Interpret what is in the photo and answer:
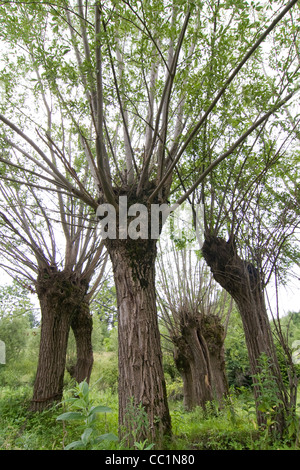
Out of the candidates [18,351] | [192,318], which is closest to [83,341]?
[192,318]

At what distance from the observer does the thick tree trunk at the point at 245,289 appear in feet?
12.6

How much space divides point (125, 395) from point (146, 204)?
2.28m

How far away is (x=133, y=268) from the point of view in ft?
11.5

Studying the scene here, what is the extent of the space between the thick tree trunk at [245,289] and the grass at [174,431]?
0.77 m

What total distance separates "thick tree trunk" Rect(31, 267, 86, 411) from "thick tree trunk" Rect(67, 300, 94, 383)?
924mm

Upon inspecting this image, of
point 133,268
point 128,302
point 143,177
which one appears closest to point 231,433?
point 128,302

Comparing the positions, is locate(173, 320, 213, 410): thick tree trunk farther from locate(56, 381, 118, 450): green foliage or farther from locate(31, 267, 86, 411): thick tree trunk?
locate(56, 381, 118, 450): green foliage

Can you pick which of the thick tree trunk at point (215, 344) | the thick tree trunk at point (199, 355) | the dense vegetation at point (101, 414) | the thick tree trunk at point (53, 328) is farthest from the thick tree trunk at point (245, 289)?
the thick tree trunk at point (215, 344)

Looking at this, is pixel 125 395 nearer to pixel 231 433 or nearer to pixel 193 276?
pixel 231 433

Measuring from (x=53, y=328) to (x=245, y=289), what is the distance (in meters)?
3.79

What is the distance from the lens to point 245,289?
4402 mm

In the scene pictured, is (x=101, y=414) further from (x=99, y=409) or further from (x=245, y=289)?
(x=99, y=409)

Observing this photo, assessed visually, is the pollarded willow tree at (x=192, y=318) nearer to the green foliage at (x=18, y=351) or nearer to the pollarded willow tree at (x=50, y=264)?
the pollarded willow tree at (x=50, y=264)

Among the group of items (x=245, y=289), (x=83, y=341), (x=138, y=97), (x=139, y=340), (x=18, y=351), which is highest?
(x=138, y=97)
